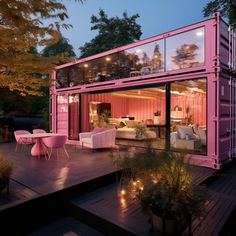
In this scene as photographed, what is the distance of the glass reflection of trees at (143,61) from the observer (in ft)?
18.5

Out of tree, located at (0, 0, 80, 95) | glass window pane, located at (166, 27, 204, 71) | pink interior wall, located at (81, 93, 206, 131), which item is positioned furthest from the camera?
pink interior wall, located at (81, 93, 206, 131)

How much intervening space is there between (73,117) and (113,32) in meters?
14.2

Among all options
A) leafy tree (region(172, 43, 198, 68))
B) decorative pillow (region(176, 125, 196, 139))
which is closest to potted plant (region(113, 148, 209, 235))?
leafy tree (region(172, 43, 198, 68))

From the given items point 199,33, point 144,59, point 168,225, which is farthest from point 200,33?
point 168,225

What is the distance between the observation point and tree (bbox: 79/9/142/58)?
66.0 ft

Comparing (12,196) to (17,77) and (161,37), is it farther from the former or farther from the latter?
(161,37)

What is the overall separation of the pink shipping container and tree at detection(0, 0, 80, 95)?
1162mm

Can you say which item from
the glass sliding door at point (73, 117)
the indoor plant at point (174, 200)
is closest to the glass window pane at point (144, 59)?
the glass sliding door at point (73, 117)

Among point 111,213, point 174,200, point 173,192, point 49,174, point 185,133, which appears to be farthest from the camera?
point 185,133

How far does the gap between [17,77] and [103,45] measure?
57.5ft

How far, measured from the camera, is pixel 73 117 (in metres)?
9.26

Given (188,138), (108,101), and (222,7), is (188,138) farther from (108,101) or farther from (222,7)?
(108,101)

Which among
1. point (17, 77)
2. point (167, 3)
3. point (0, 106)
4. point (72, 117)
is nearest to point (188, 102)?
point (72, 117)

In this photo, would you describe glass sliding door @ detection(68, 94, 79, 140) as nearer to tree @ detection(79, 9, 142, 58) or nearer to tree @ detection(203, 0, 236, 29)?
tree @ detection(203, 0, 236, 29)
